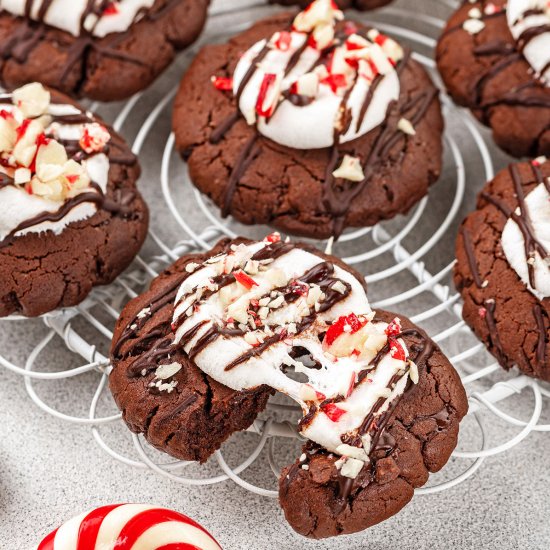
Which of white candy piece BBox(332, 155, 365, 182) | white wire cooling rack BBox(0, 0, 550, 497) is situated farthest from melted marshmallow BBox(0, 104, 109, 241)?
white candy piece BBox(332, 155, 365, 182)

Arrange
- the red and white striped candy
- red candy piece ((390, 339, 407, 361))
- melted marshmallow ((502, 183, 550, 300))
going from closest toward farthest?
the red and white striped candy < red candy piece ((390, 339, 407, 361)) < melted marshmallow ((502, 183, 550, 300))

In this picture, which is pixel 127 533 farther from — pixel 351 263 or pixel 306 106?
pixel 306 106

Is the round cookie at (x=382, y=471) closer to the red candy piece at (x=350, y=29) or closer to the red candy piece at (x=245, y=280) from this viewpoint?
the red candy piece at (x=245, y=280)

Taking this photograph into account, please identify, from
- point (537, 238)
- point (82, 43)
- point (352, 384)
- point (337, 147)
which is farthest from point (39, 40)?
point (537, 238)

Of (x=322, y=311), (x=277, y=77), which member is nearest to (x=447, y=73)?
(x=277, y=77)

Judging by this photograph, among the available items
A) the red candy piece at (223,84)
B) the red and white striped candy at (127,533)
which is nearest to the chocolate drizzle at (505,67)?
the red candy piece at (223,84)

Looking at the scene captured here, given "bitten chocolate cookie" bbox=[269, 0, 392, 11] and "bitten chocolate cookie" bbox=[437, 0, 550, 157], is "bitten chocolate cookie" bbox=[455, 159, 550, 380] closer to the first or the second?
"bitten chocolate cookie" bbox=[437, 0, 550, 157]
